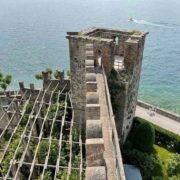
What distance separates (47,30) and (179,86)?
1844 inches

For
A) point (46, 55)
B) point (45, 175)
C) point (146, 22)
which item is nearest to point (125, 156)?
point (45, 175)

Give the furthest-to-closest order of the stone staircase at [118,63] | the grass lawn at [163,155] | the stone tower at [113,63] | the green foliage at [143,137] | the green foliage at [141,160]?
the green foliage at [143,137], the grass lawn at [163,155], the green foliage at [141,160], the stone staircase at [118,63], the stone tower at [113,63]

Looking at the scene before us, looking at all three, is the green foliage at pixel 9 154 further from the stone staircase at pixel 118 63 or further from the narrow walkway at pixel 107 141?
the stone staircase at pixel 118 63

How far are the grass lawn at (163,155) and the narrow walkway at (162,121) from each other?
3.50m

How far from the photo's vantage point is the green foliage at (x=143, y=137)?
24938mm

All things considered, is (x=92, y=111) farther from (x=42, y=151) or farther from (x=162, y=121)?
(x=162, y=121)

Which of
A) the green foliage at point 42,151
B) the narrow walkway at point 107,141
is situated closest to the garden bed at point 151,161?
the green foliage at point 42,151

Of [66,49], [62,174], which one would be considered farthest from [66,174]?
[66,49]

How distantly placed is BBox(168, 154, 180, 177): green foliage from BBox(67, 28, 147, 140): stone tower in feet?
17.3

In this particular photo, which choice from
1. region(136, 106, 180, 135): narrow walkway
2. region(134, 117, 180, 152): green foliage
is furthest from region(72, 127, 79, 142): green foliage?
region(136, 106, 180, 135): narrow walkway

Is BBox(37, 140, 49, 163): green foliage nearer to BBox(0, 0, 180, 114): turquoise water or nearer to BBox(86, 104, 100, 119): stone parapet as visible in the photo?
BBox(86, 104, 100, 119): stone parapet

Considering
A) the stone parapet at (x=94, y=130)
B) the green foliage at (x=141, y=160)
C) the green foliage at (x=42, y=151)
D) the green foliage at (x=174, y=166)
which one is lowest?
the green foliage at (x=174, y=166)

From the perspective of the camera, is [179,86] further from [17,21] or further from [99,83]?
[17,21]

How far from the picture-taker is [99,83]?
54.4 feet
